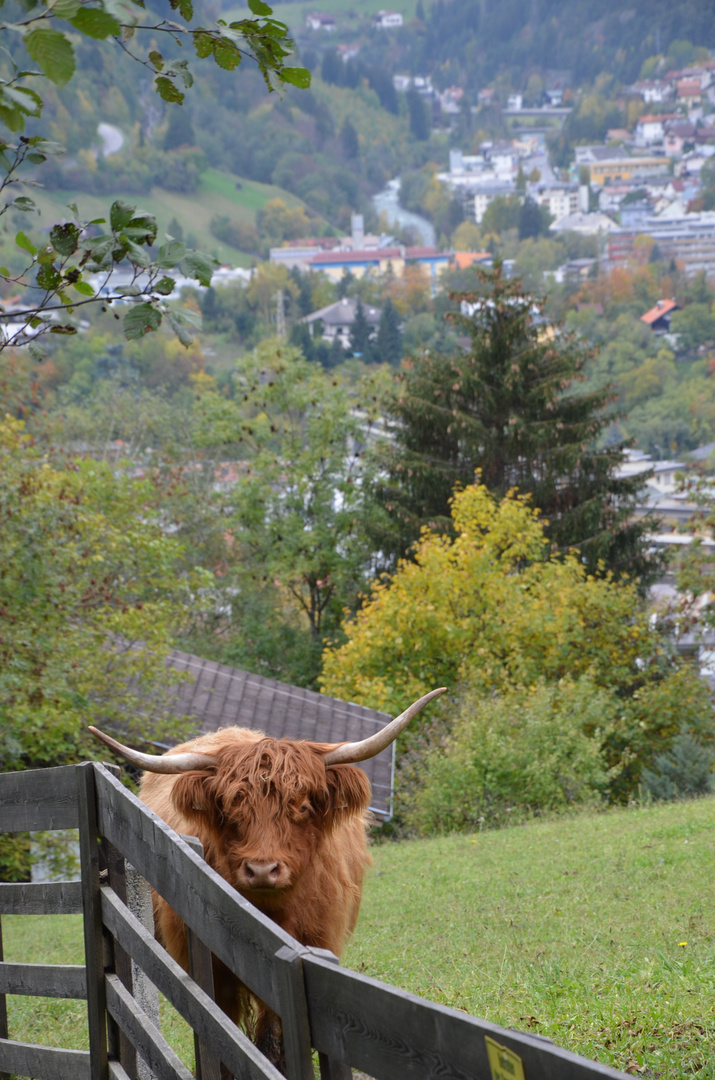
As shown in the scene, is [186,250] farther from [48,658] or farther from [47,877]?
[47,877]

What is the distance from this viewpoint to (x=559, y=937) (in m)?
6.81

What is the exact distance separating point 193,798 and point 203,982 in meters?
1.64

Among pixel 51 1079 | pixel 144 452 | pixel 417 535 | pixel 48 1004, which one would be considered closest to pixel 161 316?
pixel 51 1079

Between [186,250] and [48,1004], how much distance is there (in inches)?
205

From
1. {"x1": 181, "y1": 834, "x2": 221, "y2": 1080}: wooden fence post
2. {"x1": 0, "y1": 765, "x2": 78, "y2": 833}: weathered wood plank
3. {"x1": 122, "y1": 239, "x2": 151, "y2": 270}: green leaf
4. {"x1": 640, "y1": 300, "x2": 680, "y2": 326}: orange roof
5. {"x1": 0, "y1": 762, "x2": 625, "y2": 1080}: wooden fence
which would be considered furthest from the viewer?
{"x1": 640, "y1": 300, "x2": 680, "y2": 326}: orange roof

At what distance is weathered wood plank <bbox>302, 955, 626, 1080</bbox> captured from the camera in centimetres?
140

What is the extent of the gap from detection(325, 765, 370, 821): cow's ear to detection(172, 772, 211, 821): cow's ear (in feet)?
1.73

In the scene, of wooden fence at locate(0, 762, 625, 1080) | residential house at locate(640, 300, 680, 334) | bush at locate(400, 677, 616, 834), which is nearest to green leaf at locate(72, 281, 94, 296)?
wooden fence at locate(0, 762, 625, 1080)

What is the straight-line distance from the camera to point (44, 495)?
44.9 feet

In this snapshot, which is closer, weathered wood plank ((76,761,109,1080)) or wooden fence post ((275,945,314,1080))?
wooden fence post ((275,945,314,1080))

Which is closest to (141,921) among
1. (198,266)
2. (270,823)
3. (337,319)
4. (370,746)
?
(270,823)

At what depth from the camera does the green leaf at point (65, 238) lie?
11.8 ft

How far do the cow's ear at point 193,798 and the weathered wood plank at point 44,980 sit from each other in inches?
29.2

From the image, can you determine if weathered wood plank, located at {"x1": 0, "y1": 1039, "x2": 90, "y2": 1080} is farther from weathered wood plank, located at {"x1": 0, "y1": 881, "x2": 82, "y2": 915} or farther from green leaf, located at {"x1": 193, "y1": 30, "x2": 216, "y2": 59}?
green leaf, located at {"x1": 193, "y1": 30, "x2": 216, "y2": 59}
